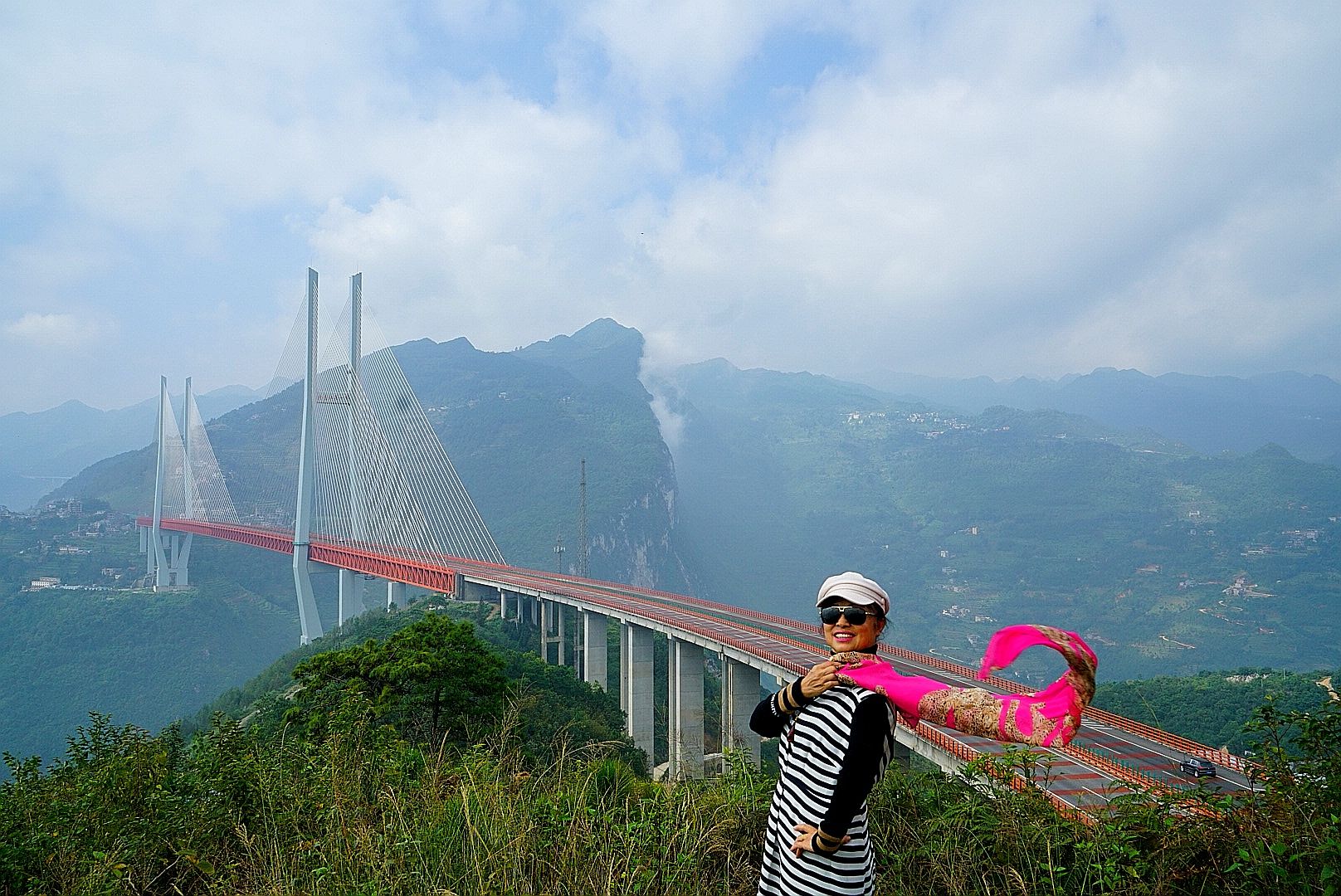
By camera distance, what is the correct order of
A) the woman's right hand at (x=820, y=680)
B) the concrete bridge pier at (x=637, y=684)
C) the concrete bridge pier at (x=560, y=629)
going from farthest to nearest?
the concrete bridge pier at (x=560, y=629), the concrete bridge pier at (x=637, y=684), the woman's right hand at (x=820, y=680)

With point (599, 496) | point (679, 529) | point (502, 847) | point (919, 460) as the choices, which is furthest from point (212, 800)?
point (919, 460)

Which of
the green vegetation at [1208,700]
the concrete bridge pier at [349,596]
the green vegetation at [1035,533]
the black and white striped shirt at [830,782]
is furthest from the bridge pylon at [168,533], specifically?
the black and white striped shirt at [830,782]

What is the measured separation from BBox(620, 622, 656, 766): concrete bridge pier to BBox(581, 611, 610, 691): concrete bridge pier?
3.74 m

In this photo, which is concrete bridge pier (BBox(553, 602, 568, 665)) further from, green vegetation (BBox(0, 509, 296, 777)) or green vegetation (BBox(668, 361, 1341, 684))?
green vegetation (BBox(668, 361, 1341, 684))

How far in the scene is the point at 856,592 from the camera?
2625 millimetres

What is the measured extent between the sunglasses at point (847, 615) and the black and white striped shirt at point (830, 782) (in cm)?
22

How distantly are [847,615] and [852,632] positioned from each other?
2.6 inches

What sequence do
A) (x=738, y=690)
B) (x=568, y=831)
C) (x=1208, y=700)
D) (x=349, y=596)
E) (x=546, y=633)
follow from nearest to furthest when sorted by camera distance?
1. (x=568, y=831)
2. (x=738, y=690)
3. (x=1208, y=700)
4. (x=546, y=633)
5. (x=349, y=596)

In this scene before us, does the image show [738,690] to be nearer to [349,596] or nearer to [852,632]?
[852,632]

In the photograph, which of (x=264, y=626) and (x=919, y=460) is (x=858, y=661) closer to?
(x=264, y=626)

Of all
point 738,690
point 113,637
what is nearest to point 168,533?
point 113,637

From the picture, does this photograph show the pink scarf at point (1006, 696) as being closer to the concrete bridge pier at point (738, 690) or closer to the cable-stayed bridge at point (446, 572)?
the cable-stayed bridge at point (446, 572)

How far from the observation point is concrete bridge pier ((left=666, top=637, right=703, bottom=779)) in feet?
88.1

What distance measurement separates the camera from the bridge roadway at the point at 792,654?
987 centimetres
